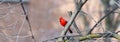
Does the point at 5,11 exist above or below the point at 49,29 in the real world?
above

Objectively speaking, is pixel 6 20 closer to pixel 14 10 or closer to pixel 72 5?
pixel 14 10

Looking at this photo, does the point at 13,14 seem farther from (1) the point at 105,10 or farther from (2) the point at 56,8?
(1) the point at 105,10

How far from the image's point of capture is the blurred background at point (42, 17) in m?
6.51

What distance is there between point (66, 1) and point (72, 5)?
15 cm

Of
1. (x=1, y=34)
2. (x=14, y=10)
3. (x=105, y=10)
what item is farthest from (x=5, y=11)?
(x=105, y=10)

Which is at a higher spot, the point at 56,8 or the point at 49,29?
the point at 56,8

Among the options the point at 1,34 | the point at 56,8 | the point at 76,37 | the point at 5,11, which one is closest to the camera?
the point at 76,37

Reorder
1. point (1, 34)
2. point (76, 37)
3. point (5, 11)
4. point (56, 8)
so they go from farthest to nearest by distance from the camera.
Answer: point (56, 8), point (5, 11), point (1, 34), point (76, 37)

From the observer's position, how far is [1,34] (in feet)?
19.2

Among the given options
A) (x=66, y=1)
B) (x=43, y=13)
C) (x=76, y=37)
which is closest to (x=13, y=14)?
(x=43, y=13)

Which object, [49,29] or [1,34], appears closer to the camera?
[1,34]

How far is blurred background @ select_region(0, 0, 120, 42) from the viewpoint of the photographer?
651cm

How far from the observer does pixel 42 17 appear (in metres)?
6.84

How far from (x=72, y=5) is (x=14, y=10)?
1.18m
